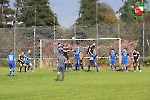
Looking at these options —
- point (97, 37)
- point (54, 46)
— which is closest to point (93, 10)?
point (97, 37)

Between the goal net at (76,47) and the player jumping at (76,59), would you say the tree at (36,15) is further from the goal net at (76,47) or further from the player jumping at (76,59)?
the player jumping at (76,59)

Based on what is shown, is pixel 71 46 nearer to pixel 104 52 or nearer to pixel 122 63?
pixel 104 52

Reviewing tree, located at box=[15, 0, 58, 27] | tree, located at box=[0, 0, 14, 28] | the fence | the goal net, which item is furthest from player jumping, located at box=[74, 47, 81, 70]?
tree, located at box=[0, 0, 14, 28]

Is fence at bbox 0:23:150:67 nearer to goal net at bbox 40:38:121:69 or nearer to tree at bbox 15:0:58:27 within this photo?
goal net at bbox 40:38:121:69

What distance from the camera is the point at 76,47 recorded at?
38781mm

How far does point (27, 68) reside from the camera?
34.1 m

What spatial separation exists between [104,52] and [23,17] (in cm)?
1920

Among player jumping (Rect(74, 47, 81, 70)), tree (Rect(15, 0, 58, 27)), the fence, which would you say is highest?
tree (Rect(15, 0, 58, 27))

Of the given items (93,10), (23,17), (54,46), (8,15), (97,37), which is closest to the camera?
(54,46)

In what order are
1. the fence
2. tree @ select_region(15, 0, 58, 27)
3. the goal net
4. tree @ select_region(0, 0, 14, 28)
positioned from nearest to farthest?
the goal net → the fence → tree @ select_region(15, 0, 58, 27) → tree @ select_region(0, 0, 14, 28)

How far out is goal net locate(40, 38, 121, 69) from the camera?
122 ft

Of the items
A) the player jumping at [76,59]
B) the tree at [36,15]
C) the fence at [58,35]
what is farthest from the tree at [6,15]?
the player jumping at [76,59]

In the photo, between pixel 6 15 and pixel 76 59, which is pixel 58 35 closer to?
pixel 76 59

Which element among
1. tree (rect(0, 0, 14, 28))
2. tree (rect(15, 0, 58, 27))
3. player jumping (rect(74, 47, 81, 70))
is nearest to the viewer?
player jumping (rect(74, 47, 81, 70))
